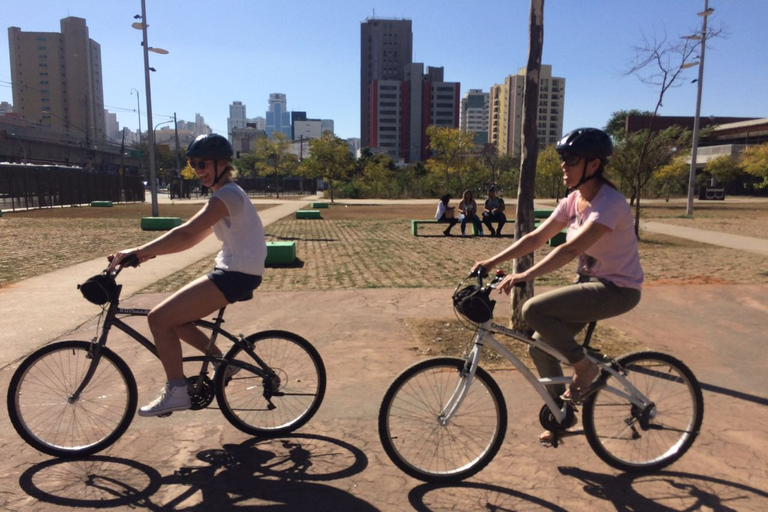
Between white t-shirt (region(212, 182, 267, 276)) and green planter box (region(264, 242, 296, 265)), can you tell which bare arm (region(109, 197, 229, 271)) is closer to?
white t-shirt (region(212, 182, 267, 276))

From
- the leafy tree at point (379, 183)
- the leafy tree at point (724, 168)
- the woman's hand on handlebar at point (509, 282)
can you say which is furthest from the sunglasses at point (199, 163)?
the leafy tree at point (724, 168)

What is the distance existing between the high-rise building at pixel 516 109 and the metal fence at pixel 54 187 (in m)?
119

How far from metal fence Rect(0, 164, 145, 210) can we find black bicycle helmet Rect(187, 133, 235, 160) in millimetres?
31030

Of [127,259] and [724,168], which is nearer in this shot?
[127,259]

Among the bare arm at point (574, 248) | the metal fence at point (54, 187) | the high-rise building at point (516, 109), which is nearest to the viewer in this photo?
the bare arm at point (574, 248)

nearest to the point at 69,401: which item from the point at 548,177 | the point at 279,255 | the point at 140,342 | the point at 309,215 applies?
the point at 140,342

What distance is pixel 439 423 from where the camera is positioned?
3193mm

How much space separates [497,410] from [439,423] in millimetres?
322

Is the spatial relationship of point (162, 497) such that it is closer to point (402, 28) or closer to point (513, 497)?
point (513, 497)

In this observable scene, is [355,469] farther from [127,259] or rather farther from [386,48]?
[386,48]

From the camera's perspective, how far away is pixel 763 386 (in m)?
4.62

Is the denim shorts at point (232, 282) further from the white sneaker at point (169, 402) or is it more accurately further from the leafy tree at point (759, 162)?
the leafy tree at point (759, 162)

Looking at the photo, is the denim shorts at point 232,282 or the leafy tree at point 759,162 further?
the leafy tree at point 759,162

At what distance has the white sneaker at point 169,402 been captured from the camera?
337 centimetres
